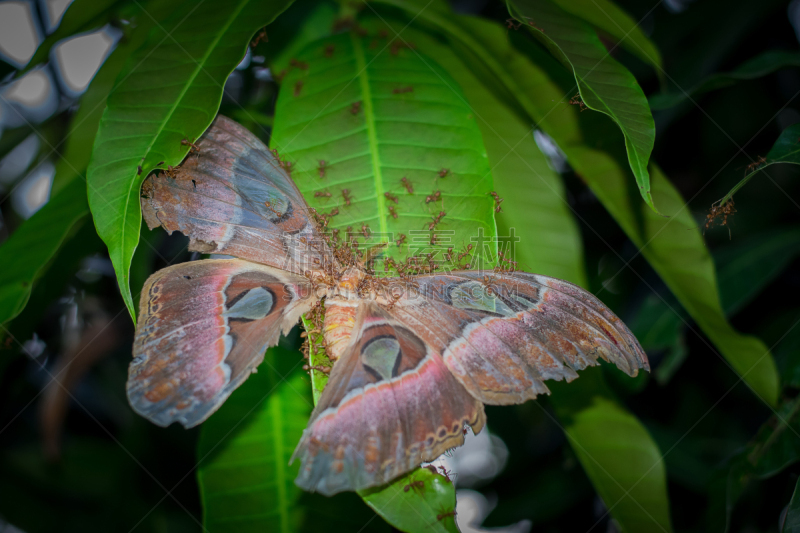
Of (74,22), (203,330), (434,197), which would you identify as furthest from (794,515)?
(74,22)

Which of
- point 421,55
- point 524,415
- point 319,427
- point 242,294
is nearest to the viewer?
point 319,427

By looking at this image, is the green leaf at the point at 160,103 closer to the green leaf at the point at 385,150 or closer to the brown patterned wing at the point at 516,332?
the green leaf at the point at 385,150

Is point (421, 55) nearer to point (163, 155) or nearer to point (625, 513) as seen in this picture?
point (163, 155)

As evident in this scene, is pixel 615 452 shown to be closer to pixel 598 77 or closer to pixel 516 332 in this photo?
pixel 516 332

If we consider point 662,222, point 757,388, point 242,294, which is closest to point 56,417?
point 242,294

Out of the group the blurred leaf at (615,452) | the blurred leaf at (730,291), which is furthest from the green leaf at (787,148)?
the blurred leaf at (730,291)

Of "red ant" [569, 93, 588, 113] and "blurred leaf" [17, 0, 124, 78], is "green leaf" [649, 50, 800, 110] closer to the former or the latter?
"red ant" [569, 93, 588, 113]
